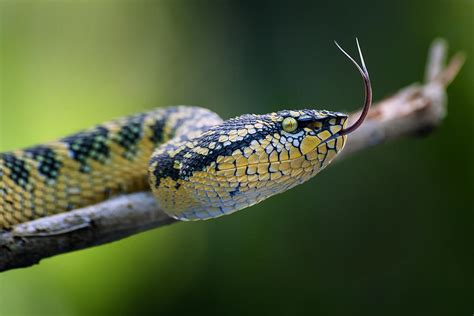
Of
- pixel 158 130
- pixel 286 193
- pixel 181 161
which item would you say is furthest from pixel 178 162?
pixel 286 193

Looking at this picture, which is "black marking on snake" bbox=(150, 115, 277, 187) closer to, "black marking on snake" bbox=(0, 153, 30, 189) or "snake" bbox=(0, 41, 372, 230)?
"snake" bbox=(0, 41, 372, 230)

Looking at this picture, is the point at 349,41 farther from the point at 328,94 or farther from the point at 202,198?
the point at 202,198

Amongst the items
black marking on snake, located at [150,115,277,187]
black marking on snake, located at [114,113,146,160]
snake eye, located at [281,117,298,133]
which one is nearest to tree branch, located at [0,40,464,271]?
black marking on snake, located at [150,115,277,187]

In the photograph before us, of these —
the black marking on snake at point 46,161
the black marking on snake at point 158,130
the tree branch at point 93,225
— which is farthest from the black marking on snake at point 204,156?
the black marking on snake at point 46,161

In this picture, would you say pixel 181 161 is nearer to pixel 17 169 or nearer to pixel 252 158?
pixel 252 158

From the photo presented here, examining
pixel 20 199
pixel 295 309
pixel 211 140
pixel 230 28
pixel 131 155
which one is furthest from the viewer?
pixel 230 28

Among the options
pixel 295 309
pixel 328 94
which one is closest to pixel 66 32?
pixel 328 94
